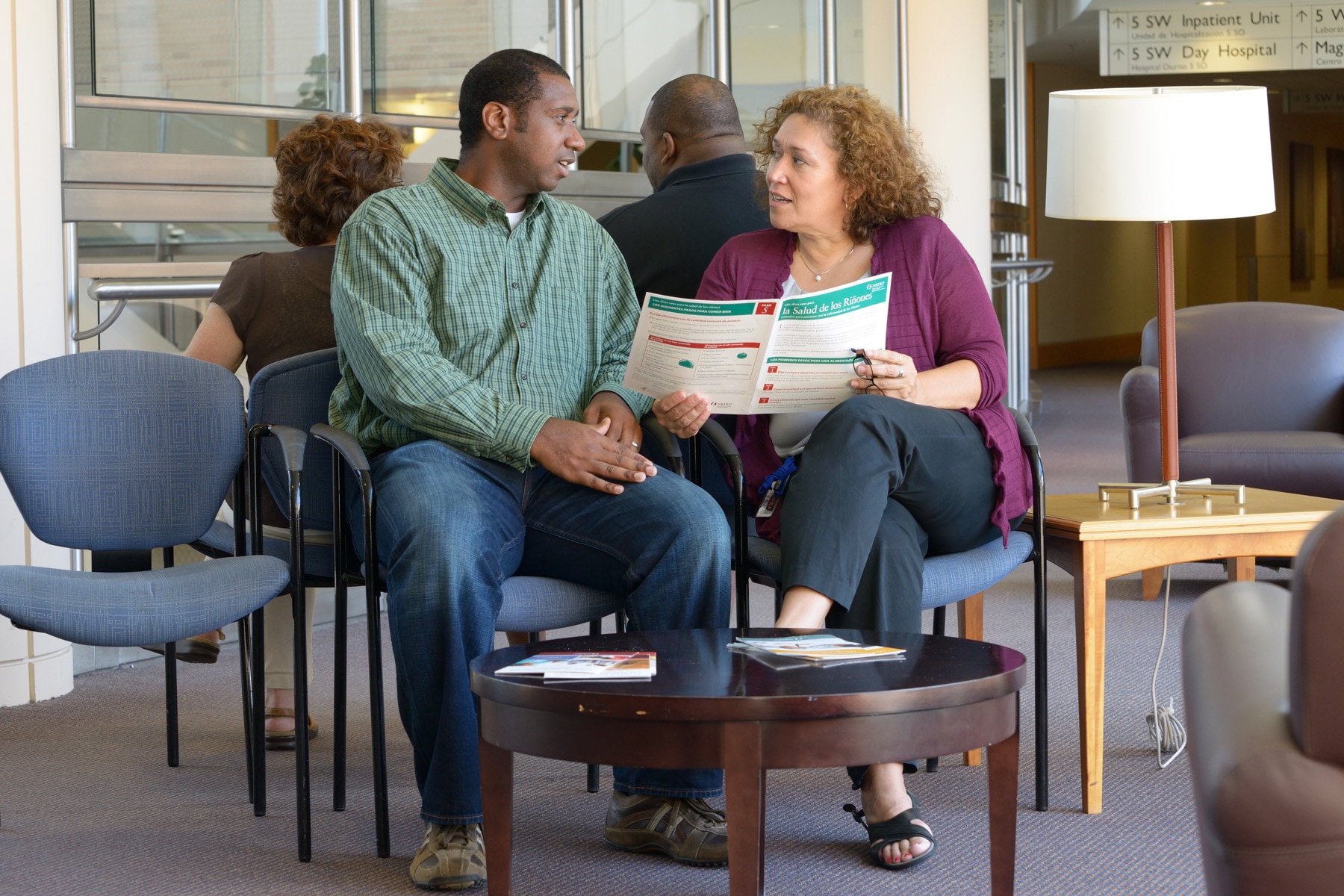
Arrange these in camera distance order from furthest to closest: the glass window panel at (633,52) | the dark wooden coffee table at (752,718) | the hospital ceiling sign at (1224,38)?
the hospital ceiling sign at (1224,38)
the glass window panel at (633,52)
the dark wooden coffee table at (752,718)

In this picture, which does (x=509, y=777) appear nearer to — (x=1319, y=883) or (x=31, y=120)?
(x=1319, y=883)

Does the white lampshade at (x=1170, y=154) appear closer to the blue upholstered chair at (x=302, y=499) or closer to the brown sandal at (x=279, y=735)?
the blue upholstered chair at (x=302, y=499)

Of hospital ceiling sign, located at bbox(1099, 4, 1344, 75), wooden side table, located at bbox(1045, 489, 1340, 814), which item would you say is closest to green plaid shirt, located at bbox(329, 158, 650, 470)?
wooden side table, located at bbox(1045, 489, 1340, 814)

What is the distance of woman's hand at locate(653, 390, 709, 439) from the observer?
2.37m

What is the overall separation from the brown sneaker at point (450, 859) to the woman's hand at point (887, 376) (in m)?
0.92

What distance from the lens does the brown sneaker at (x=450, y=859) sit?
2.08m

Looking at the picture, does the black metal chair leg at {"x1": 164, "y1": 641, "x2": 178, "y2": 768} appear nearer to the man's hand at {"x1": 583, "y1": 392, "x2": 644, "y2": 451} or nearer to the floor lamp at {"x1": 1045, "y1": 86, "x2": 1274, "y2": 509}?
the man's hand at {"x1": 583, "y1": 392, "x2": 644, "y2": 451}

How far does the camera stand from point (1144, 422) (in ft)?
14.4

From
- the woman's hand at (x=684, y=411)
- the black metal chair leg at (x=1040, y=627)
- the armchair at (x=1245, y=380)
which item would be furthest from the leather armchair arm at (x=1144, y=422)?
the woman's hand at (x=684, y=411)

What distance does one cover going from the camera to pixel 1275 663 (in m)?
1.15

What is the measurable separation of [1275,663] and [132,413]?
6.88 ft

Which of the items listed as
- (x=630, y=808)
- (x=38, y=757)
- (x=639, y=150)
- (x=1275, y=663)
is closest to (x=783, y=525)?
(x=630, y=808)

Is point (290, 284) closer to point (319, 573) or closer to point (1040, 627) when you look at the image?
point (319, 573)

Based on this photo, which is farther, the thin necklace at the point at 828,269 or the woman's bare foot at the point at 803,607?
the thin necklace at the point at 828,269
